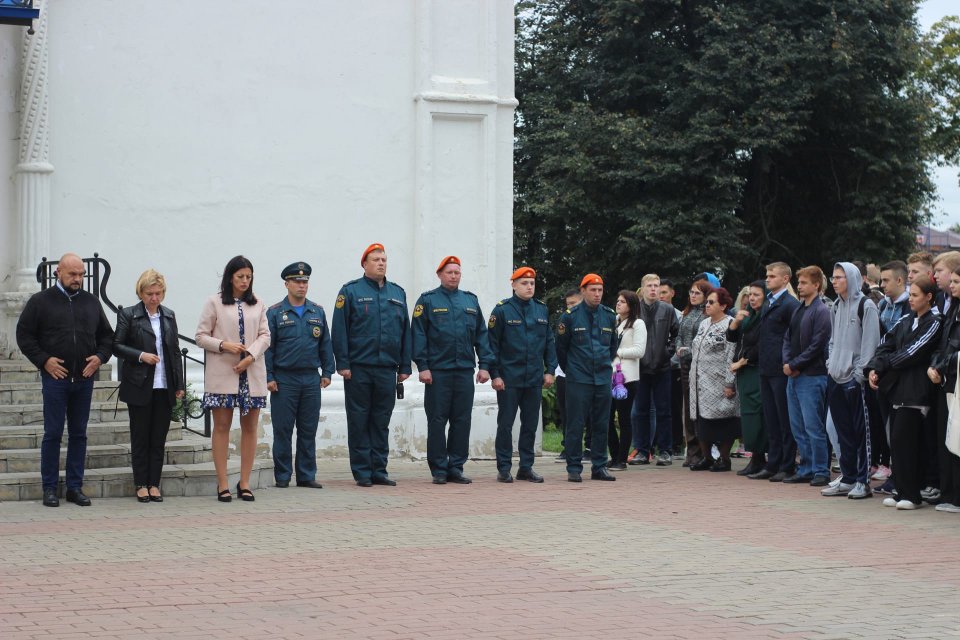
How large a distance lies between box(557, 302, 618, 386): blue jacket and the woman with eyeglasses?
1.30 metres

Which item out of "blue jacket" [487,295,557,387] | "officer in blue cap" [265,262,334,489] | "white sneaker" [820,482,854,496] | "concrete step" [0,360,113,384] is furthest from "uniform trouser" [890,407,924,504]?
"concrete step" [0,360,113,384]

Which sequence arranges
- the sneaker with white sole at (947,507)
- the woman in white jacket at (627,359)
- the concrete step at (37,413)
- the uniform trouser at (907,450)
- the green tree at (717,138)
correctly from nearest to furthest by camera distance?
1. the sneaker with white sole at (947,507)
2. the uniform trouser at (907,450)
3. the concrete step at (37,413)
4. the woman in white jacket at (627,359)
5. the green tree at (717,138)

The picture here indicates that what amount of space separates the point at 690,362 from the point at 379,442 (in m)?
3.93

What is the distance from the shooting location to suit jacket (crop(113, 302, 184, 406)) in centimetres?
1054

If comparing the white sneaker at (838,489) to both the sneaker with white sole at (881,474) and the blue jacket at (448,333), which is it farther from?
the blue jacket at (448,333)

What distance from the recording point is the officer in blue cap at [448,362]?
1233cm

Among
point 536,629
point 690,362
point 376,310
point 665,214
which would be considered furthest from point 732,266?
point 536,629

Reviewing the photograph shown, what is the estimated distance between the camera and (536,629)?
241 inches

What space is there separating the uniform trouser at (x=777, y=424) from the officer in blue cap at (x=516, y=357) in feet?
7.06

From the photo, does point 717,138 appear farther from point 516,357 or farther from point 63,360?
point 63,360

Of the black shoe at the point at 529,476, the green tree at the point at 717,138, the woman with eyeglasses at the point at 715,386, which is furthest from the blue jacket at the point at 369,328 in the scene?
the green tree at the point at 717,138

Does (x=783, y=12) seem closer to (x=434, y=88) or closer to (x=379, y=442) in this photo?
(x=434, y=88)

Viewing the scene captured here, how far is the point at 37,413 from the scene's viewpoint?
38.7 ft

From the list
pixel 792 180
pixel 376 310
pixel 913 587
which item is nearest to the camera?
pixel 913 587
